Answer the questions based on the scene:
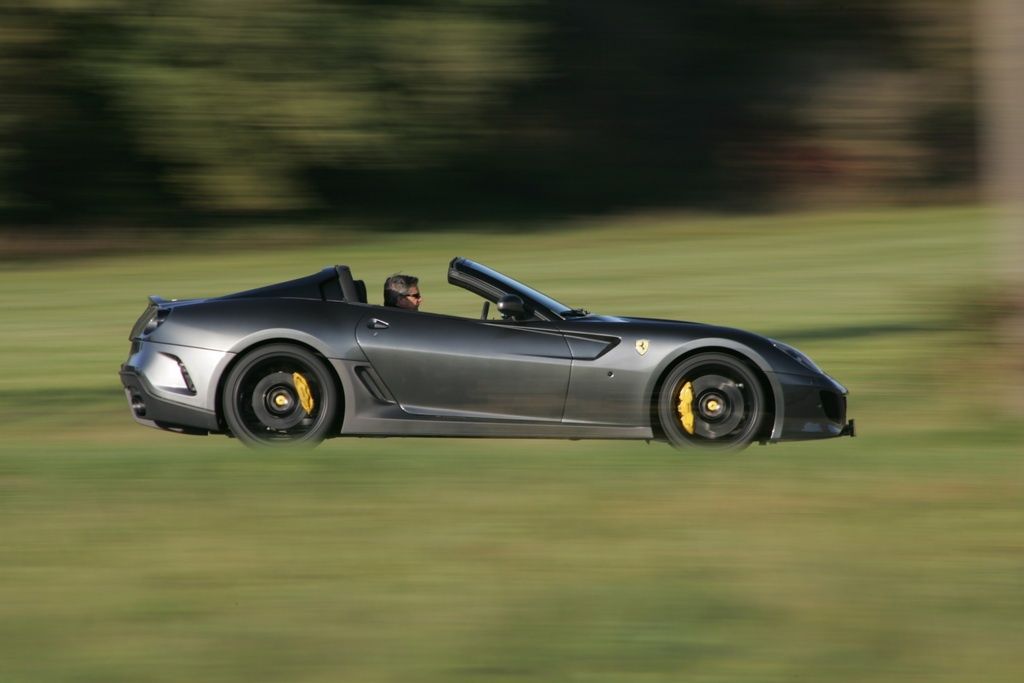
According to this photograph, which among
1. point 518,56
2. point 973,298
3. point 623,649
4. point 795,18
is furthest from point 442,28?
point 623,649

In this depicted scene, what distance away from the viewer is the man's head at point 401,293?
7.98 m

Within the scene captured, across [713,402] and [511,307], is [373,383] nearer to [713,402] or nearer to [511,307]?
[511,307]

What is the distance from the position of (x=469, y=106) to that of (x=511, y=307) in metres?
13.4

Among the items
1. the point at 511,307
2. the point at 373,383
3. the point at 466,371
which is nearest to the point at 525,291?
the point at 511,307

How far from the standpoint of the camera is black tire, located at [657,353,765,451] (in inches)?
303

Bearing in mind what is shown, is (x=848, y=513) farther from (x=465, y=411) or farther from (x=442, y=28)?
(x=442, y=28)

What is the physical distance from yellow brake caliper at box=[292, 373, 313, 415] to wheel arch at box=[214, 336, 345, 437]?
5.5 inches

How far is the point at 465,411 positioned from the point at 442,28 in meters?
12.7

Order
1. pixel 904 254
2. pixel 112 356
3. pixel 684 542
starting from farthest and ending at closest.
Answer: pixel 904 254 → pixel 112 356 → pixel 684 542

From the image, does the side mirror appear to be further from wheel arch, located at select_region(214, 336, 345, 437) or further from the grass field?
wheel arch, located at select_region(214, 336, 345, 437)

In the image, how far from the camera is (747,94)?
82.6ft

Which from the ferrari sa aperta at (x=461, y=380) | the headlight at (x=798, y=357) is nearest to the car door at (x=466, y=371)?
the ferrari sa aperta at (x=461, y=380)

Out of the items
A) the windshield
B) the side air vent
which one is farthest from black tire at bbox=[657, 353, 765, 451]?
the side air vent

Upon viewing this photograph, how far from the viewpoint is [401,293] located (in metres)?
7.98
